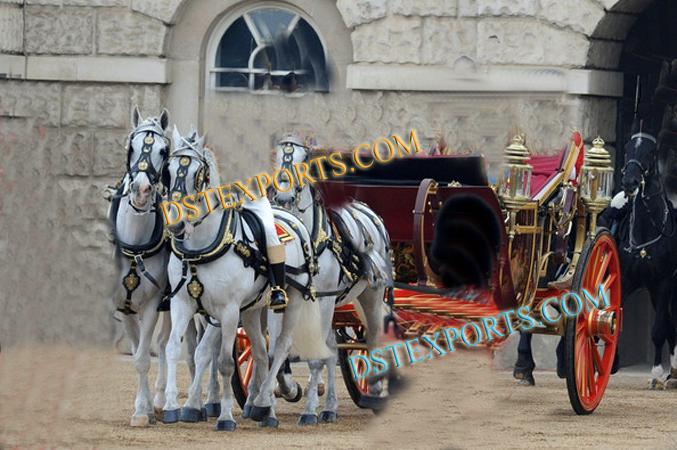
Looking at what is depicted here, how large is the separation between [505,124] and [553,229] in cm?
478

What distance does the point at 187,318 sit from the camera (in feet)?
28.3

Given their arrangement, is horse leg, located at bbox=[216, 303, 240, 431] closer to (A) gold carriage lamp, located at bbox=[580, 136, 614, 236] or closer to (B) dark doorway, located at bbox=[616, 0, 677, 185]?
(A) gold carriage lamp, located at bbox=[580, 136, 614, 236]

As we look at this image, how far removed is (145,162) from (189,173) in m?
0.32

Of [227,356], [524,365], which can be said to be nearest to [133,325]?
[227,356]

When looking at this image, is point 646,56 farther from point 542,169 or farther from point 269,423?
point 269,423

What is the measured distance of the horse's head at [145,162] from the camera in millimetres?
8562

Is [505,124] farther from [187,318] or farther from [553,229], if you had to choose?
[553,229]

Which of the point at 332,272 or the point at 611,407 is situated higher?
the point at 332,272

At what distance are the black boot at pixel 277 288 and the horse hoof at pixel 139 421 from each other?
94 cm

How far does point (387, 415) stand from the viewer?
22.0 feet

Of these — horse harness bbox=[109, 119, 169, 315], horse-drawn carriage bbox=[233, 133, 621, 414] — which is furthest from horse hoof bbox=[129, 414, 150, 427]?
horse-drawn carriage bbox=[233, 133, 621, 414]

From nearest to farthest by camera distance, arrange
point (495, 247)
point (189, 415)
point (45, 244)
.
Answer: point (45, 244) < point (495, 247) < point (189, 415)

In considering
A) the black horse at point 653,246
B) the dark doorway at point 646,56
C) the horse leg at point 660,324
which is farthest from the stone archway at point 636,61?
the horse leg at point 660,324

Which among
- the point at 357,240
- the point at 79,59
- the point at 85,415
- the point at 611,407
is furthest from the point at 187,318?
the point at 79,59
